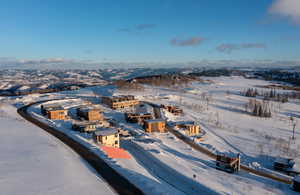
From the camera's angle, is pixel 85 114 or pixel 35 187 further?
pixel 85 114

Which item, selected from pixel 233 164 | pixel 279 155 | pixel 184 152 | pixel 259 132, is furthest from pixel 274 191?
pixel 259 132

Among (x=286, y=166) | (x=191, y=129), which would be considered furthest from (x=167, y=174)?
(x=191, y=129)

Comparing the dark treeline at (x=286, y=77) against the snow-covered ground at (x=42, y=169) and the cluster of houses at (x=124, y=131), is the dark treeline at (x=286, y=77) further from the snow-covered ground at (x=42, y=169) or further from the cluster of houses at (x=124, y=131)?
the snow-covered ground at (x=42, y=169)

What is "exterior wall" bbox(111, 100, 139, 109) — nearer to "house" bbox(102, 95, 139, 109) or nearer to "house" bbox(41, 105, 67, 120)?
"house" bbox(102, 95, 139, 109)

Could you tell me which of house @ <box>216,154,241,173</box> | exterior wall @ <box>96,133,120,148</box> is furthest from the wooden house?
exterior wall @ <box>96,133,120,148</box>

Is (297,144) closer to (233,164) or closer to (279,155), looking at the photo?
(279,155)

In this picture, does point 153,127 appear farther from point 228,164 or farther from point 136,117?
point 228,164
